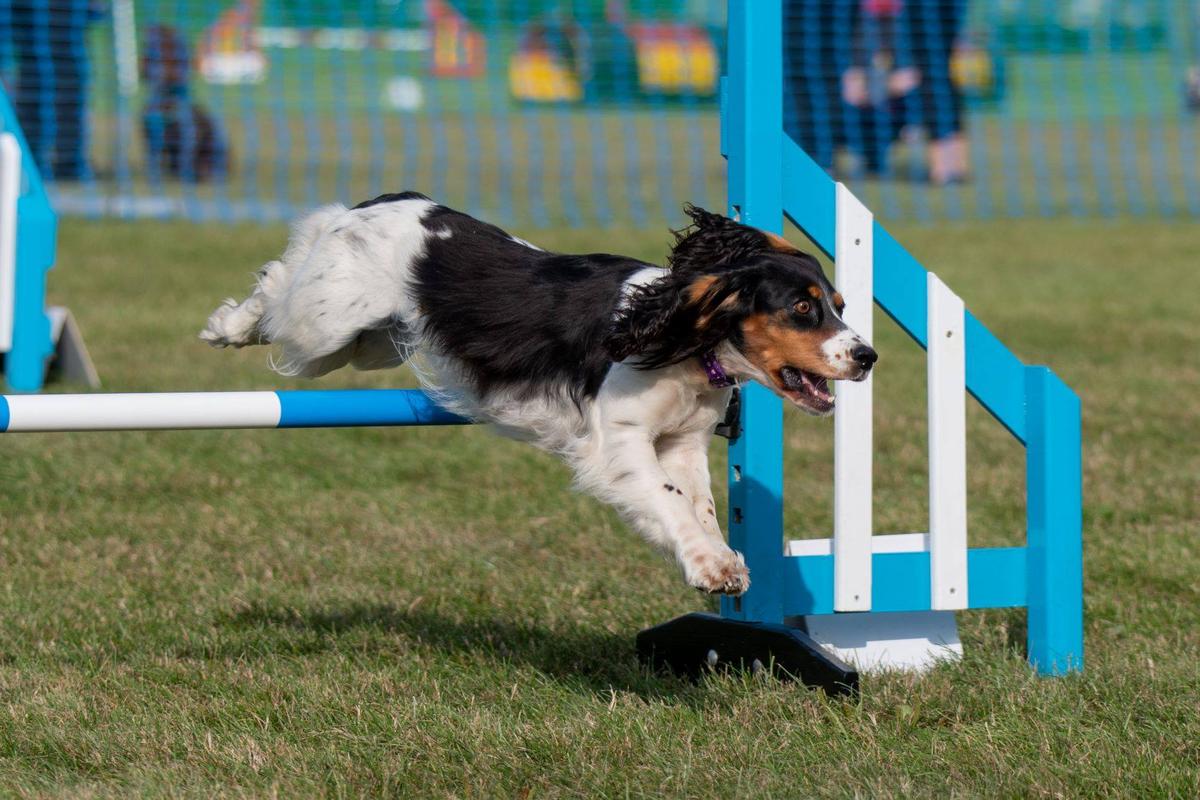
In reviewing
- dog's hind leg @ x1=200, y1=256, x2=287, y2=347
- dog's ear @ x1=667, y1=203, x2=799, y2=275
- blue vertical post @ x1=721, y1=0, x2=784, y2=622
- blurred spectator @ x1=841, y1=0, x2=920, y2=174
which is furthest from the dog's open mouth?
blurred spectator @ x1=841, y1=0, x2=920, y2=174

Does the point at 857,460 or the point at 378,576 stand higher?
the point at 857,460

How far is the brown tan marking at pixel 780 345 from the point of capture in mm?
3025

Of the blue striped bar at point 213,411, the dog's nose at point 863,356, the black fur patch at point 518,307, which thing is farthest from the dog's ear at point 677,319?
the blue striped bar at point 213,411

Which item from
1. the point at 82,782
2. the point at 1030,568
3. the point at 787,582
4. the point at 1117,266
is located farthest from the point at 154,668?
the point at 1117,266

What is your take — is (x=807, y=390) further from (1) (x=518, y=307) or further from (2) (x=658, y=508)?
(1) (x=518, y=307)

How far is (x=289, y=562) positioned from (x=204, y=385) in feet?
8.11

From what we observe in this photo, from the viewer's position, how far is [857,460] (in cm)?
347

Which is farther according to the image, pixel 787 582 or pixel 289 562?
pixel 289 562

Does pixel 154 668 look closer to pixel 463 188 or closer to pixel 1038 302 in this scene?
pixel 1038 302

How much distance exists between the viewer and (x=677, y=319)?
3045 mm

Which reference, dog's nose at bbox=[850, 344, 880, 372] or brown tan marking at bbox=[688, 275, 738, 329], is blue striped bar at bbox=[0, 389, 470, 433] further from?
dog's nose at bbox=[850, 344, 880, 372]

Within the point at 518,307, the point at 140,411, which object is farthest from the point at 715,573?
the point at 140,411

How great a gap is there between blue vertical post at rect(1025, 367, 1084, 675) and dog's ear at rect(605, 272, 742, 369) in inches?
34.4

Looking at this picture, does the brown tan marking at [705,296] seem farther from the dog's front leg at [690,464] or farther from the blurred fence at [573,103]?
the blurred fence at [573,103]
